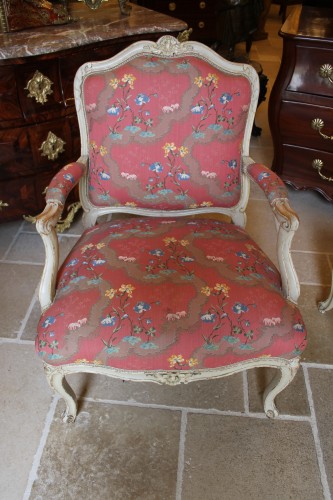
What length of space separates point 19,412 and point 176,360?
0.64 m

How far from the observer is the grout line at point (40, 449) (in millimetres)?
1301

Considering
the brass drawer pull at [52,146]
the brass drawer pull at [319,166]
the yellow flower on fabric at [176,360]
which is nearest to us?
the yellow flower on fabric at [176,360]

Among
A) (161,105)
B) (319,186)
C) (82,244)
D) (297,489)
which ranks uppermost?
(161,105)

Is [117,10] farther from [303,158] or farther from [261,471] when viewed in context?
[261,471]

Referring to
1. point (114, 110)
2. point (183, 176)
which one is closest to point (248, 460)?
point (183, 176)

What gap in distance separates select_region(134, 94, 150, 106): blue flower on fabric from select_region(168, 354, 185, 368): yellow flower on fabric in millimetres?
732

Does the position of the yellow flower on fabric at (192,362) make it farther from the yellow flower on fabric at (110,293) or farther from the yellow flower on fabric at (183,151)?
the yellow flower on fabric at (183,151)

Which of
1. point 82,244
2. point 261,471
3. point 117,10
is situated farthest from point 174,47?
point 261,471

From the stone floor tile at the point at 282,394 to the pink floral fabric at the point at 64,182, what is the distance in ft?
2.77

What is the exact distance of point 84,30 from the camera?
1856mm

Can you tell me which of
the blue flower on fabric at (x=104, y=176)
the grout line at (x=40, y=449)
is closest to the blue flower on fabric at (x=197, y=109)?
the blue flower on fabric at (x=104, y=176)

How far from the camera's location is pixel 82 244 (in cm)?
140

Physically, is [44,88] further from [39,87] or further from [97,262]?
[97,262]

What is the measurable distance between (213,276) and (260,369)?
54cm
